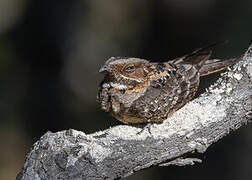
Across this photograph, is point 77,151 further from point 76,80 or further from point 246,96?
point 76,80

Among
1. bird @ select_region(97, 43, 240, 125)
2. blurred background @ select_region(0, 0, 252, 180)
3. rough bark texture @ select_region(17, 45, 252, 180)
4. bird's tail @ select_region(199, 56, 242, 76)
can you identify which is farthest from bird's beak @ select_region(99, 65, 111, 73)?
blurred background @ select_region(0, 0, 252, 180)

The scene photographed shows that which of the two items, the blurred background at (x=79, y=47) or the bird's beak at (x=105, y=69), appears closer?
the bird's beak at (x=105, y=69)

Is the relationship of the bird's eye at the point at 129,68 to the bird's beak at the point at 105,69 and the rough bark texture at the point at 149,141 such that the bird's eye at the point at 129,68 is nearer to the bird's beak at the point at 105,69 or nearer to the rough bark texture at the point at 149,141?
the bird's beak at the point at 105,69

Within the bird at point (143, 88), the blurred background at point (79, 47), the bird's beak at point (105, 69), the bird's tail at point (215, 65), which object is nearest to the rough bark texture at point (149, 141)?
the bird at point (143, 88)

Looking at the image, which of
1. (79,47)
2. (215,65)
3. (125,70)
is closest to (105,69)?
(125,70)

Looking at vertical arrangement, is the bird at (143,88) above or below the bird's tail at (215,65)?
below

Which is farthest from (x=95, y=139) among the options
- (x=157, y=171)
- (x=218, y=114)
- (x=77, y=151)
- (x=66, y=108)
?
(x=66, y=108)

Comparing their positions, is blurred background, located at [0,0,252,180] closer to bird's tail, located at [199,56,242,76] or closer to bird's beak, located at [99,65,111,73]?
bird's tail, located at [199,56,242,76]
